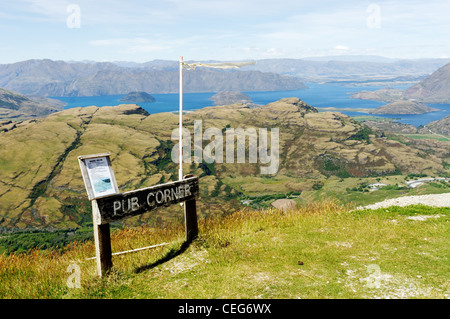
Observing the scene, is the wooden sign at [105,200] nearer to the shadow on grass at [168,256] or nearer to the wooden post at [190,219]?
the shadow on grass at [168,256]

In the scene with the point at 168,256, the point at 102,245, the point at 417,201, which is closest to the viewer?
the point at 102,245

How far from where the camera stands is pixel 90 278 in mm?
7836

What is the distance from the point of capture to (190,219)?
10484 mm

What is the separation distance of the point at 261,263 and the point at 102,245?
13.8 feet

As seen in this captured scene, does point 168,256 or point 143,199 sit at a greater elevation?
point 143,199

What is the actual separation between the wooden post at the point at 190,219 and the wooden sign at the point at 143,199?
258 mm

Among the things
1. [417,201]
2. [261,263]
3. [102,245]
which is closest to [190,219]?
[261,263]

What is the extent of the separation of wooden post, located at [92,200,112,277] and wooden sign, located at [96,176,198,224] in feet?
0.47

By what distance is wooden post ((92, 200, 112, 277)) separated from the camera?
25.2 feet

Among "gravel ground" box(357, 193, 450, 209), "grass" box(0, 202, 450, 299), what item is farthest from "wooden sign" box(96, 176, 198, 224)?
"gravel ground" box(357, 193, 450, 209)

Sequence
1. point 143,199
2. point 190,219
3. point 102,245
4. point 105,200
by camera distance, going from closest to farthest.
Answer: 1. point 105,200
2. point 102,245
3. point 143,199
4. point 190,219

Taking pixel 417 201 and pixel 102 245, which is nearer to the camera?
pixel 102 245

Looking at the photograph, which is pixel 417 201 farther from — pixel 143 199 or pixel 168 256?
pixel 143 199
